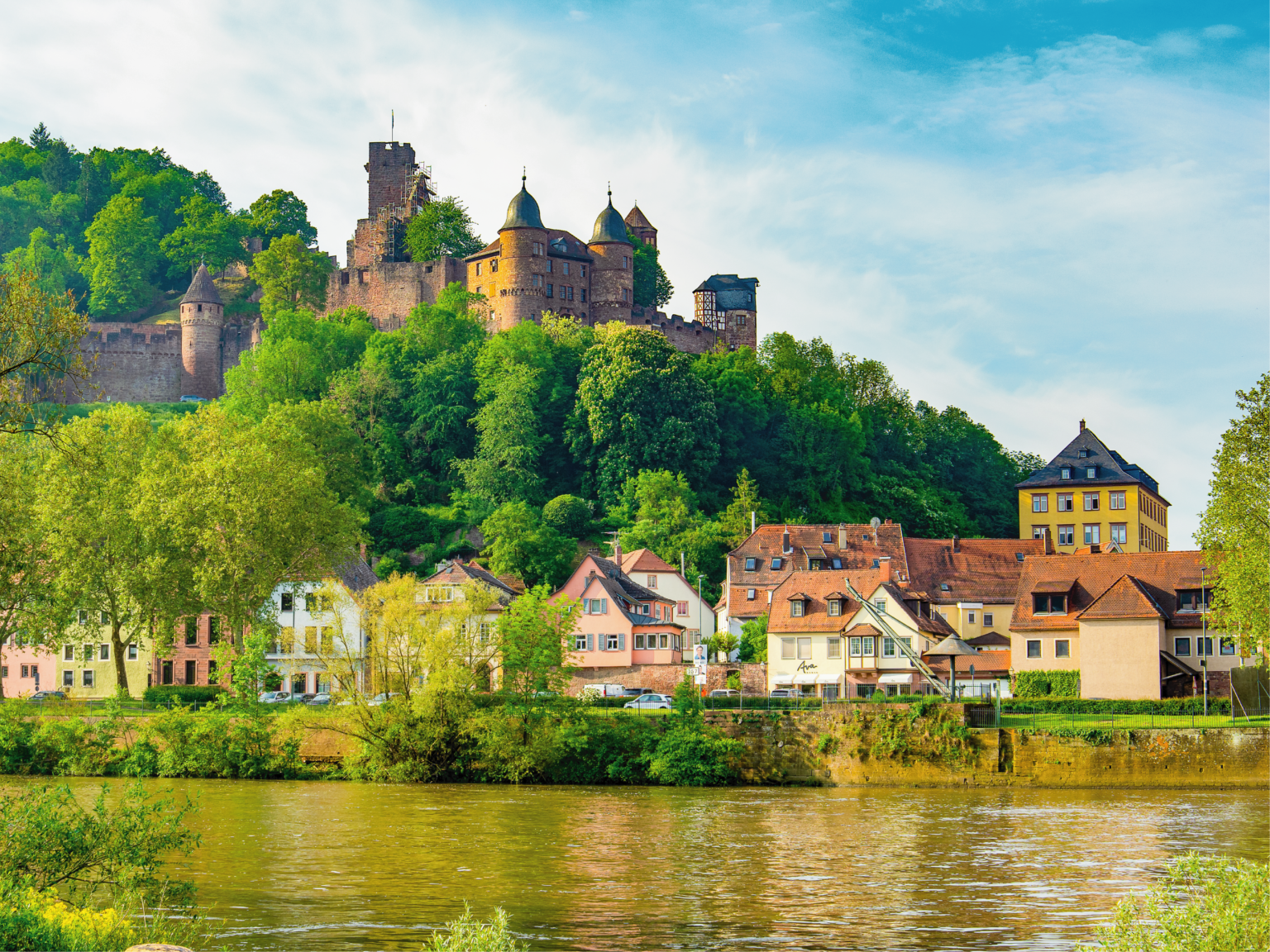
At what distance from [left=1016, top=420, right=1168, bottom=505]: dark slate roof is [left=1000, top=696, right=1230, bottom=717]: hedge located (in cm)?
4188

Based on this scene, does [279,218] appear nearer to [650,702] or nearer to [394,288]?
[394,288]

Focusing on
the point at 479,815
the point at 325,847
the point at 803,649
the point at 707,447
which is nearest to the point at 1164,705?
the point at 803,649

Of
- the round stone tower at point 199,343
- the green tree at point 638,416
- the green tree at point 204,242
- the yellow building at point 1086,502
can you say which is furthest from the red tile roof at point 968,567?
the green tree at point 204,242

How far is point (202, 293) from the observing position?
12012 centimetres

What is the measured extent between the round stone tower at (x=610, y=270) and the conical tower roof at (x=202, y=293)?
94.7 feet

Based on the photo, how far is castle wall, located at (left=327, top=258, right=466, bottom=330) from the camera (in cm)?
11738

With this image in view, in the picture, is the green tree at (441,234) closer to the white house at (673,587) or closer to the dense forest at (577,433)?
the dense forest at (577,433)

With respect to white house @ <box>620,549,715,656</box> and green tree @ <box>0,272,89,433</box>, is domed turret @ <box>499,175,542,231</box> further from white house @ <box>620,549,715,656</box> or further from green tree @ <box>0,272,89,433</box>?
green tree @ <box>0,272,89,433</box>

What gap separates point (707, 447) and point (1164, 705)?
162 feet

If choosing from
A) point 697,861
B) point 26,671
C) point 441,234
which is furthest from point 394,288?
point 697,861

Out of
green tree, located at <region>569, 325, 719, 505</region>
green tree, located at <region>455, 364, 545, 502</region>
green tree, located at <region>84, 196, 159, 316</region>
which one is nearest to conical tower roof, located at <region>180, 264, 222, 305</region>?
green tree, located at <region>84, 196, 159, 316</region>

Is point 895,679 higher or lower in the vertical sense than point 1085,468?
lower

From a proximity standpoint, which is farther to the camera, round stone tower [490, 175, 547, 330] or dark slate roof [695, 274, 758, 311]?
dark slate roof [695, 274, 758, 311]

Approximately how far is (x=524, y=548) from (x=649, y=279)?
147 ft
